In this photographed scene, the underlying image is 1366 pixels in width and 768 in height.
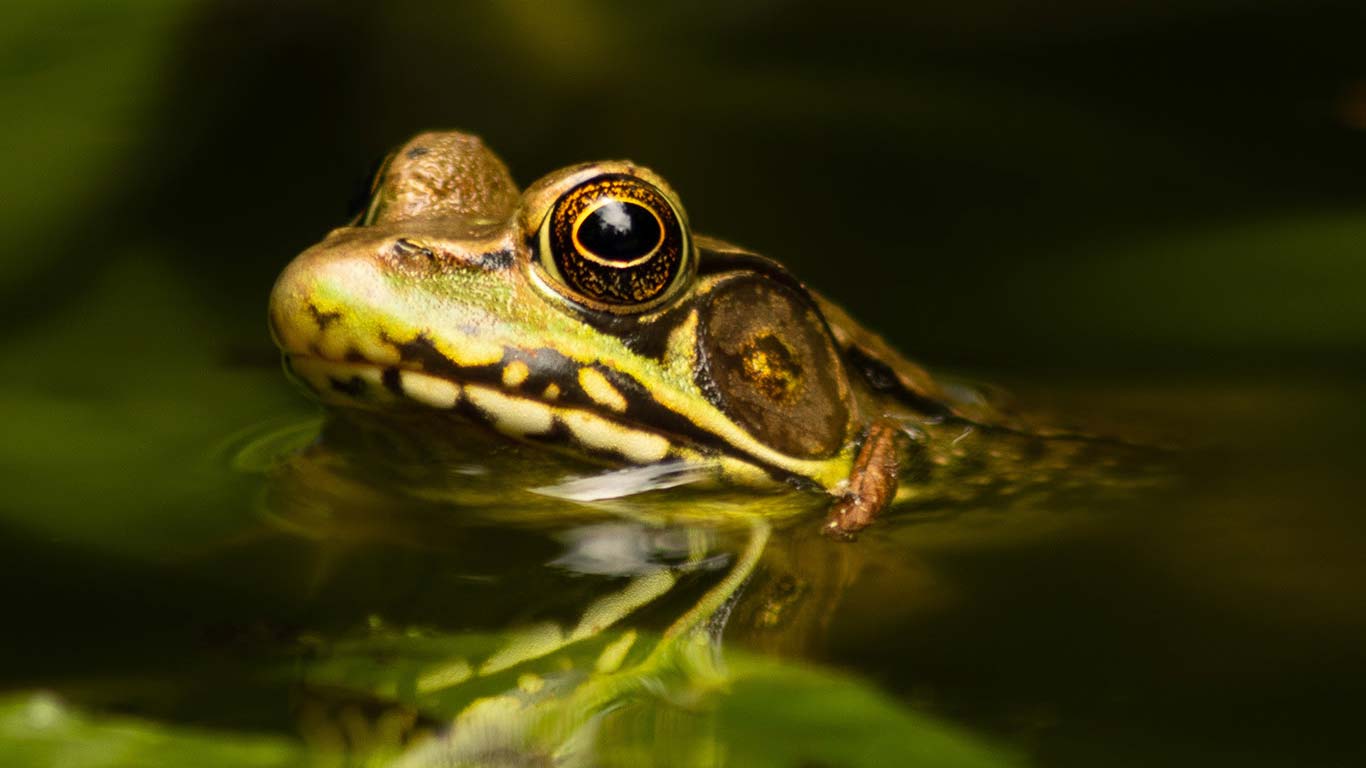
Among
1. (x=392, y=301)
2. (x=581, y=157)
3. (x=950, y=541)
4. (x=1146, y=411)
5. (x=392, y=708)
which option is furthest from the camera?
(x=581, y=157)

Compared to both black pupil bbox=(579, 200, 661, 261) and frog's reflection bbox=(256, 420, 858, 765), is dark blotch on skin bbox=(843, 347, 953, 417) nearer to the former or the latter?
frog's reflection bbox=(256, 420, 858, 765)

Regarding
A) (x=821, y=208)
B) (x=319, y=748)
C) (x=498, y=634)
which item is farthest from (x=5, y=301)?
(x=821, y=208)

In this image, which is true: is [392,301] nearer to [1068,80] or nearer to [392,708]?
[392,708]

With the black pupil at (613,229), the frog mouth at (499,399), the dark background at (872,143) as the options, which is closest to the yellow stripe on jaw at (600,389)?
the frog mouth at (499,399)

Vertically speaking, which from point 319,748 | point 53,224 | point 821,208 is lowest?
point 319,748

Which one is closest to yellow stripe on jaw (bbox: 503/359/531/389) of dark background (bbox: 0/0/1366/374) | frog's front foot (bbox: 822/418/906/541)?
frog's front foot (bbox: 822/418/906/541)

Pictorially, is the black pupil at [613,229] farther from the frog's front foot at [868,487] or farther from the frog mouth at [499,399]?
the frog's front foot at [868,487]

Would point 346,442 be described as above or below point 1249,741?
above
